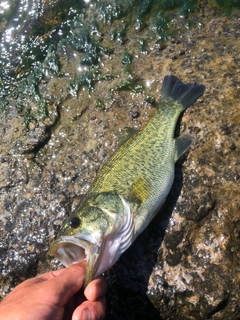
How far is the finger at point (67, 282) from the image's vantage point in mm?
3201

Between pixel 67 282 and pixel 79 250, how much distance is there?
1.27 ft

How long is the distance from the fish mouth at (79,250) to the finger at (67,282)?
0.08 metres

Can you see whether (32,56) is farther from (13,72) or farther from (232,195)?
(232,195)

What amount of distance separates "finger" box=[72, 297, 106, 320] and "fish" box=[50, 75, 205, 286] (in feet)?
0.66

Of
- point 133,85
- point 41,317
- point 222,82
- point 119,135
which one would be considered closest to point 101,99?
point 133,85

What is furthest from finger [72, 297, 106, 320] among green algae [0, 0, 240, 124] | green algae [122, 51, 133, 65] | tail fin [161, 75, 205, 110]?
green algae [122, 51, 133, 65]

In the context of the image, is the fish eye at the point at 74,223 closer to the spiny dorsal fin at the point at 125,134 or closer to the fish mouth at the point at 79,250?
the fish mouth at the point at 79,250

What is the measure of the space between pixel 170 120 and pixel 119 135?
69 cm

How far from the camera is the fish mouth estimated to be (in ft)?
11.0

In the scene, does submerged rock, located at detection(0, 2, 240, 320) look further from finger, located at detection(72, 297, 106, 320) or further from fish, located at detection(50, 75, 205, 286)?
finger, located at detection(72, 297, 106, 320)

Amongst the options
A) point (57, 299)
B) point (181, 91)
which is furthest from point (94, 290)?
point (181, 91)

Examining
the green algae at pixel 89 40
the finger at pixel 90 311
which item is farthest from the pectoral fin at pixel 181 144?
the finger at pixel 90 311

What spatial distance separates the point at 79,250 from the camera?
3.61 meters

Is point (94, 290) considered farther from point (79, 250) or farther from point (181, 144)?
point (181, 144)
